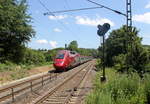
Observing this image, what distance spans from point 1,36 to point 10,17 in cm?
494

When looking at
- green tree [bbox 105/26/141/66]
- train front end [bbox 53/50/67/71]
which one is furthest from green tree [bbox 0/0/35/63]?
green tree [bbox 105/26/141/66]

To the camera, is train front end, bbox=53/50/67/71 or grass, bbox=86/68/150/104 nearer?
grass, bbox=86/68/150/104

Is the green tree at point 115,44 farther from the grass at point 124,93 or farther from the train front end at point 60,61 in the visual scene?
the grass at point 124,93

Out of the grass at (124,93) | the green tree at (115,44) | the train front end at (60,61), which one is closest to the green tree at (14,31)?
the train front end at (60,61)

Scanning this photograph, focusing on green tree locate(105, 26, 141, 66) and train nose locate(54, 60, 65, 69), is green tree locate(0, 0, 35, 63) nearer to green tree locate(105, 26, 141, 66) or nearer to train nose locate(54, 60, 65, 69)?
train nose locate(54, 60, 65, 69)

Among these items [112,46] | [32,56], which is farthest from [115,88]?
[32,56]

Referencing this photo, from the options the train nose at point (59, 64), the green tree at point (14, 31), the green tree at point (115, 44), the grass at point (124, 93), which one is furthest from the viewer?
the green tree at point (115, 44)

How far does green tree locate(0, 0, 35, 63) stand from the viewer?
44.2 m

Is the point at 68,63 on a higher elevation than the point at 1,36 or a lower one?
lower

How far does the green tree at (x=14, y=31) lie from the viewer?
44.2 metres

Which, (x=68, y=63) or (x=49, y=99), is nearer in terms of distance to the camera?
(x=49, y=99)

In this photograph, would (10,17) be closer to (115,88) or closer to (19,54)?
(19,54)

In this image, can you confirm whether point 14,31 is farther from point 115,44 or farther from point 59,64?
point 115,44

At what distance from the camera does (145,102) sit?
12.8m
